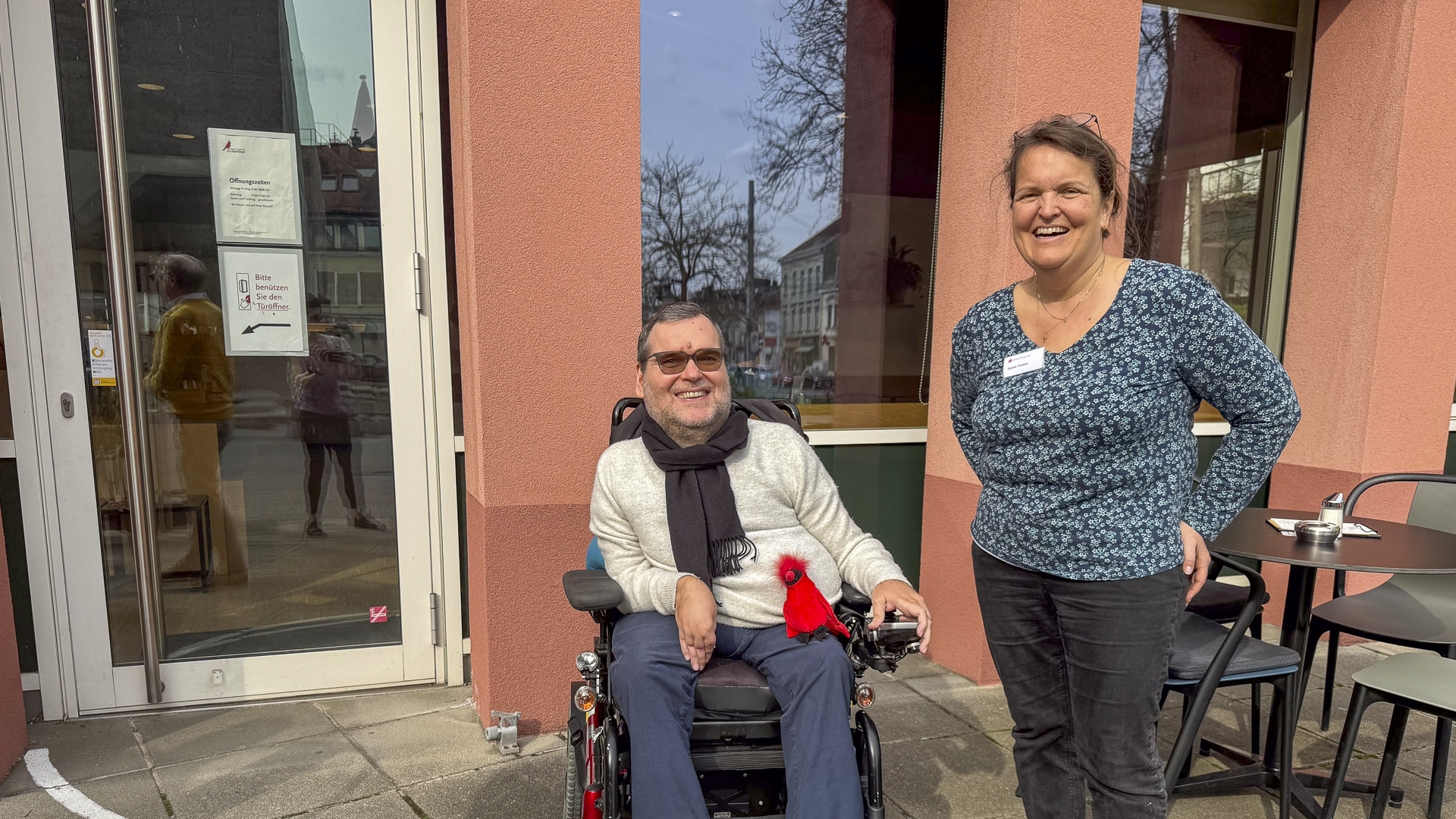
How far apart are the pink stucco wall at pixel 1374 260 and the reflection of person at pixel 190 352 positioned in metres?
5.10

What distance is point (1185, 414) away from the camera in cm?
183

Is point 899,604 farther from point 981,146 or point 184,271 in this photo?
point 184,271

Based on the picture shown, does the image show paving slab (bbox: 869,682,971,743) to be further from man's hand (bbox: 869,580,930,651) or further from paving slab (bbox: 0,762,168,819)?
paving slab (bbox: 0,762,168,819)

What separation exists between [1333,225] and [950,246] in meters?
2.24

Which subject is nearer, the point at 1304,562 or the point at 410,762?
the point at 1304,562

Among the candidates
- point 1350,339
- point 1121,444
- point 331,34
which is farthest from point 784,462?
point 1350,339

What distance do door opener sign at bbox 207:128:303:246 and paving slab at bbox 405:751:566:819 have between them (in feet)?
6.82

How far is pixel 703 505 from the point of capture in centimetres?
225

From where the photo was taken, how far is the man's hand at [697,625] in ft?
6.52

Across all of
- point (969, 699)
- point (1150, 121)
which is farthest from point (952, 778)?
point (1150, 121)

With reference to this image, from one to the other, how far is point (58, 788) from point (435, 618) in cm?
127

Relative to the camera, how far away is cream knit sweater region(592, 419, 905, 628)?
222 centimetres

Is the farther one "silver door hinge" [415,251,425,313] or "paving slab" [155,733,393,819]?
"silver door hinge" [415,251,425,313]

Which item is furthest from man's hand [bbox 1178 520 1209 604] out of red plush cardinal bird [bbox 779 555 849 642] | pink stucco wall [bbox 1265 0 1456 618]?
pink stucco wall [bbox 1265 0 1456 618]
